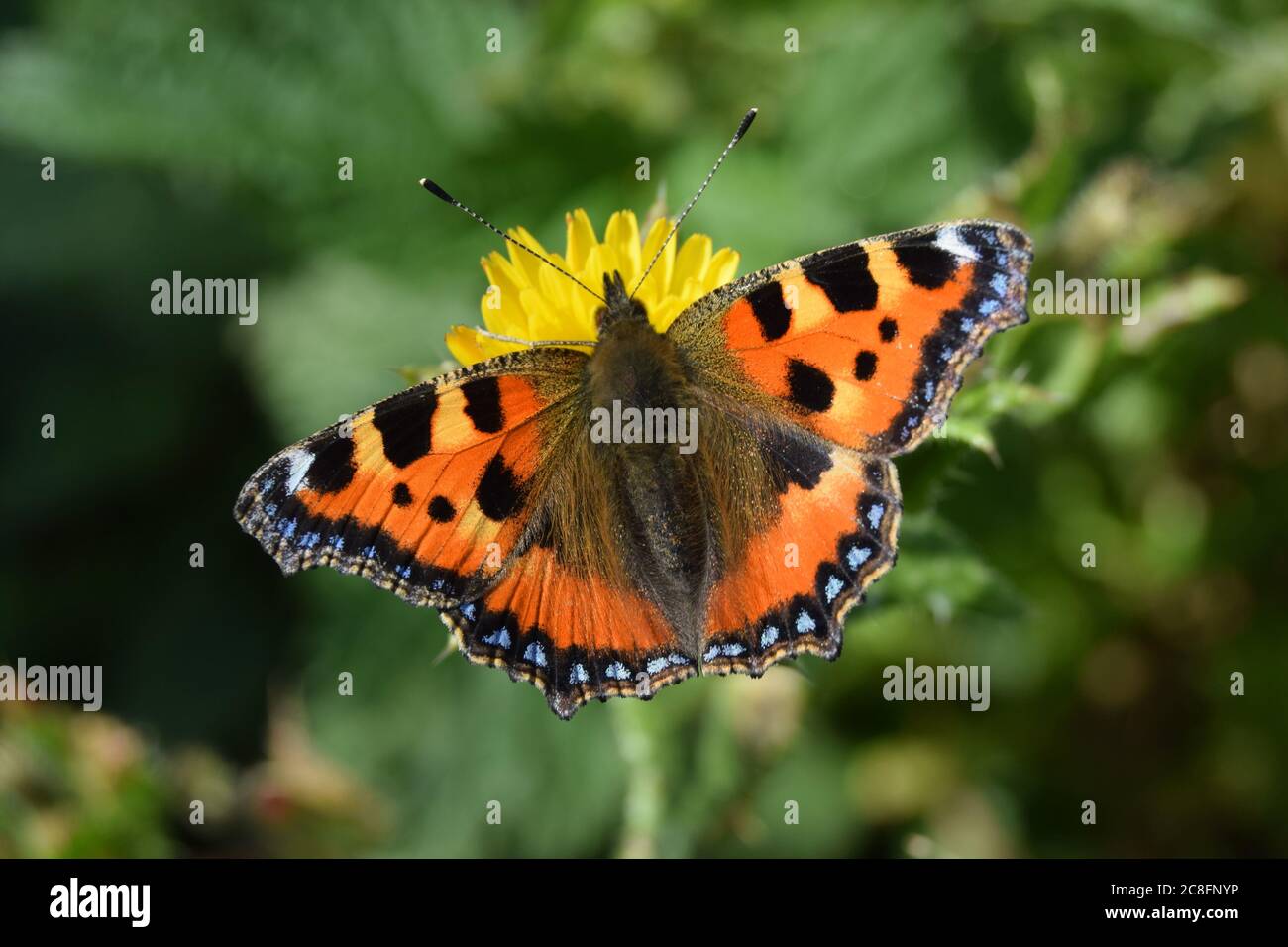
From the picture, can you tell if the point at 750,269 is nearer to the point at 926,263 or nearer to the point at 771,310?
the point at 771,310

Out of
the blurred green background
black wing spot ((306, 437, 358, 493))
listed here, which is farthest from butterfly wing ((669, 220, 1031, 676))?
the blurred green background

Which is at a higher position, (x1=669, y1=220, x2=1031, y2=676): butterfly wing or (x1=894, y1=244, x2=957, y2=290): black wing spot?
(x1=894, y1=244, x2=957, y2=290): black wing spot

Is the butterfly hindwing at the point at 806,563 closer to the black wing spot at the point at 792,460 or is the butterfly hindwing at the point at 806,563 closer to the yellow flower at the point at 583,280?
the black wing spot at the point at 792,460

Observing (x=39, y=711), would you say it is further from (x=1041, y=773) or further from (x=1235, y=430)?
(x=1235, y=430)

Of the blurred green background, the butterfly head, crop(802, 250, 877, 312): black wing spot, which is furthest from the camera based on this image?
the blurred green background

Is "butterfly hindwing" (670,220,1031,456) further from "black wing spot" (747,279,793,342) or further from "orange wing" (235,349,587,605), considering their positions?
"orange wing" (235,349,587,605)

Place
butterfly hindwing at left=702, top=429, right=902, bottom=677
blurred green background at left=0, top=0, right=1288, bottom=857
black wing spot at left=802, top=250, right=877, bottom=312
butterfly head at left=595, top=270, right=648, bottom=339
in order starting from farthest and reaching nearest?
1. blurred green background at left=0, top=0, right=1288, bottom=857
2. butterfly head at left=595, top=270, right=648, bottom=339
3. black wing spot at left=802, top=250, right=877, bottom=312
4. butterfly hindwing at left=702, top=429, right=902, bottom=677

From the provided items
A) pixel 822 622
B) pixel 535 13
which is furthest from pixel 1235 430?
pixel 535 13
